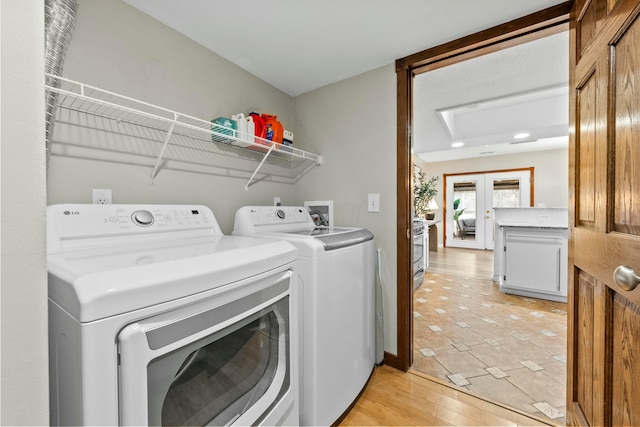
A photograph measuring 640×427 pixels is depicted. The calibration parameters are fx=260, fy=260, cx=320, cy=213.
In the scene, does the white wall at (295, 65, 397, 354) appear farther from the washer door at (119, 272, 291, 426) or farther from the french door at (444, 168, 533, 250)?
the french door at (444, 168, 533, 250)

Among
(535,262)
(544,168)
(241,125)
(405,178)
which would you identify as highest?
(544,168)

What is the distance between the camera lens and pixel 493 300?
10.3 ft

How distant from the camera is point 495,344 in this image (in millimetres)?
2160

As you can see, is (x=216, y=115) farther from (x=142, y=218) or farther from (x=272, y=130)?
(x=142, y=218)

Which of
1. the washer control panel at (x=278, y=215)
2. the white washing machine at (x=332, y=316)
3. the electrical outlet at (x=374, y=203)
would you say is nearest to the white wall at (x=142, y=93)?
the washer control panel at (x=278, y=215)

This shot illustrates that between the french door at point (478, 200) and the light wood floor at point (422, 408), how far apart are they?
573cm

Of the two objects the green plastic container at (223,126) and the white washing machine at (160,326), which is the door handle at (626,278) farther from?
the green plastic container at (223,126)

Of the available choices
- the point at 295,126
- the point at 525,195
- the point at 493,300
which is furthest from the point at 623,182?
the point at 525,195

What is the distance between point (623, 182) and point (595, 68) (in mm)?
465

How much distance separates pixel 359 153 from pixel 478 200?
5896 millimetres

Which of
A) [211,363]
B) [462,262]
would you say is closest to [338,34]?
[211,363]

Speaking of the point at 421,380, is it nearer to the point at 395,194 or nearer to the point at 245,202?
the point at 395,194

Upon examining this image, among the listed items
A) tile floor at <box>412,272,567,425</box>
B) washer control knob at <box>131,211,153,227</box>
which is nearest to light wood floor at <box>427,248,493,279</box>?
tile floor at <box>412,272,567,425</box>

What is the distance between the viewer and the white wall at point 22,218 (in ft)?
1.25
